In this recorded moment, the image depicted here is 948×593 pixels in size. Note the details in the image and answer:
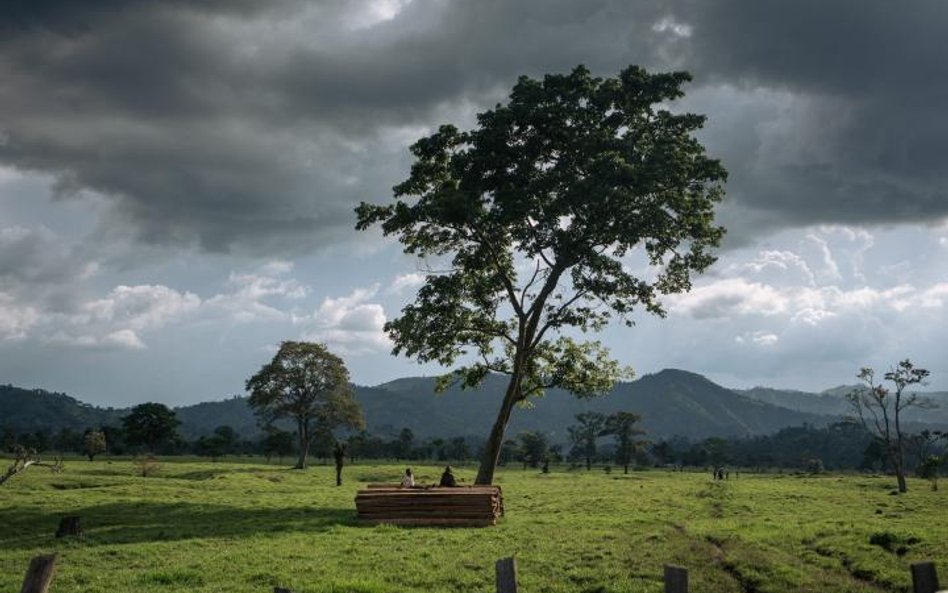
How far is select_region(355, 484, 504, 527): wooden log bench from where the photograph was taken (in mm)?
30375

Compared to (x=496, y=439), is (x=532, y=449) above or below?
below

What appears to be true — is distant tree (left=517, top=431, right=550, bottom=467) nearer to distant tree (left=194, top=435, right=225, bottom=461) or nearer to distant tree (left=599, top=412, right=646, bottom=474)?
distant tree (left=599, top=412, right=646, bottom=474)

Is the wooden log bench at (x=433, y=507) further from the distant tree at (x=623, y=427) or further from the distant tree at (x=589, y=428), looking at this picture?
the distant tree at (x=589, y=428)

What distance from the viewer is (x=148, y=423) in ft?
406

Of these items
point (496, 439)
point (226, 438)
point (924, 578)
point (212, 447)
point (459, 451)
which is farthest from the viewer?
point (459, 451)

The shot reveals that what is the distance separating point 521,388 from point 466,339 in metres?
4.65

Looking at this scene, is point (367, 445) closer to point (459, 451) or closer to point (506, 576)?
point (459, 451)

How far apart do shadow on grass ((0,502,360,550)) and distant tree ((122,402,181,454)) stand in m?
96.9

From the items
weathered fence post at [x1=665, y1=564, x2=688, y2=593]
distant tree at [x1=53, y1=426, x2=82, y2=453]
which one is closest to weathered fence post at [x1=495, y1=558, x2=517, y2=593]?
weathered fence post at [x1=665, y1=564, x2=688, y2=593]

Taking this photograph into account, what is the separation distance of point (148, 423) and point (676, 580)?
130594 mm

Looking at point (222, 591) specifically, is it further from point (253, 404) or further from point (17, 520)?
point (253, 404)

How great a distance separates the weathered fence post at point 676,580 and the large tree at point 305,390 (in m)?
85.9

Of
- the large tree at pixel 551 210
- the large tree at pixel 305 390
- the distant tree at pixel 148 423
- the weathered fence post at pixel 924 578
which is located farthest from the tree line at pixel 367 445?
the weathered fence post at pixel 924 578

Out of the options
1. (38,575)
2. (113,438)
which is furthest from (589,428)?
(38,575)
